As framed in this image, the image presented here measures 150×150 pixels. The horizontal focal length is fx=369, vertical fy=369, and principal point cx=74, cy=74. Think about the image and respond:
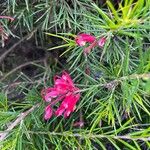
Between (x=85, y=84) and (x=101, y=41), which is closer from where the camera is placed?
(x=101, y=41)

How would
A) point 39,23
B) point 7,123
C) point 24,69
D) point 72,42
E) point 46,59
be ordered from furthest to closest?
1. point 24,69
2. point 46,59
3. point 39,23
4. point 7,123
5. point 72,42

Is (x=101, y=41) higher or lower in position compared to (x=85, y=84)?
higher

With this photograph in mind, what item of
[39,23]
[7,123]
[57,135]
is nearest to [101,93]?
[57,135]

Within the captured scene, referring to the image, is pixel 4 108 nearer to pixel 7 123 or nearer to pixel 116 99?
pixel 7 123

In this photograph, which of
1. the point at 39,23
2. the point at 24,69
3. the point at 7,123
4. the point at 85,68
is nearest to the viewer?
the point at 7,123

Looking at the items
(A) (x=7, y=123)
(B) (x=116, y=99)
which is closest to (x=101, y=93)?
(B) (x=116, y=99)

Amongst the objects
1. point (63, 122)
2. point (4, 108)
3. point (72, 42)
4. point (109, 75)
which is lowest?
point (63, 122)

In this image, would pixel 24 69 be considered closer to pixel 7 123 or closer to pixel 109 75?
pixel 7 123

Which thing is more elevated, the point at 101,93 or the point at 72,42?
the point at 72,42

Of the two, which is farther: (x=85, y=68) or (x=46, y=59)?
(x=46, y=59)
